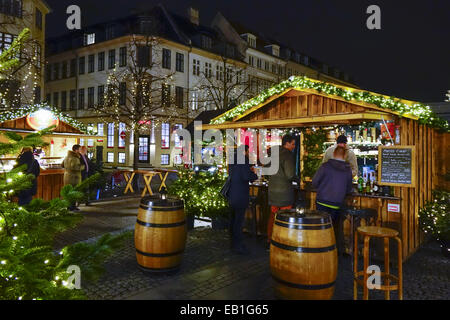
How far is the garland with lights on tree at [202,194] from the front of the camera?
7.98 meters

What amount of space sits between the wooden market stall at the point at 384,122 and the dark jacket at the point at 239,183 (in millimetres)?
1566

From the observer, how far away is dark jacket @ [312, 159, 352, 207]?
5.78m

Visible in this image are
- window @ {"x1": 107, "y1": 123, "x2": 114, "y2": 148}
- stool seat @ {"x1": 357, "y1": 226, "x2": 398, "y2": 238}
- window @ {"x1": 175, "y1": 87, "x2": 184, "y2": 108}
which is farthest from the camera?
window @ {"x1": 107, "y1": 123, "x2": 114, "y2": 148}

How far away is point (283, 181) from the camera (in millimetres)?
6480

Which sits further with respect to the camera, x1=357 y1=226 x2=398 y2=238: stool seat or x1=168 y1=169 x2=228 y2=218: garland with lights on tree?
x1=168 y1=169 x2=228 y2=218: garland with lights on tree

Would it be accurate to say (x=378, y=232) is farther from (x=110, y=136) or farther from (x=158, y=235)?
(x=110, y=136)

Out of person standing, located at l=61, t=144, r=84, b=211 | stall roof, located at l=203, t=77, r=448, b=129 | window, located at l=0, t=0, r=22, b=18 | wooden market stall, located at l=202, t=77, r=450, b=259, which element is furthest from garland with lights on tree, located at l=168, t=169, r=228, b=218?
window, located at l=0, t=0, r=22, b=18

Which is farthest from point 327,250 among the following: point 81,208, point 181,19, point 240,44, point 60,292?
point 240,44

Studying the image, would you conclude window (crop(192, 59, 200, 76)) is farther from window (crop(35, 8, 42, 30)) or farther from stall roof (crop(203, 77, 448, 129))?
stall roof (crop(203, 77, 448, 129))

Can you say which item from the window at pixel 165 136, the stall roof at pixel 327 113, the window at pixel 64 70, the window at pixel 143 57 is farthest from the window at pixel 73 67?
the stall roof at pixel 327 113

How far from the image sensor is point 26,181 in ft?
7.59

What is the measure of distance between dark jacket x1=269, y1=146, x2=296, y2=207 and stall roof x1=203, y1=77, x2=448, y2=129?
125 cm
